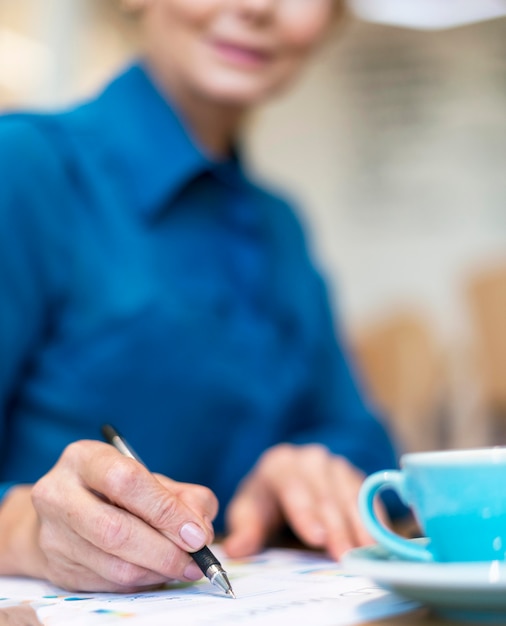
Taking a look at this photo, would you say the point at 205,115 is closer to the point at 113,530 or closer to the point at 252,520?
the point at 252,520

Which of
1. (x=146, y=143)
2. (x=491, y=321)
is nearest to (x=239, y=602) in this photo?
(x=146, y=143)

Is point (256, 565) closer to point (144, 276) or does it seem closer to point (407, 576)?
point (407, 576)

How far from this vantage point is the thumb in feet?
2.10

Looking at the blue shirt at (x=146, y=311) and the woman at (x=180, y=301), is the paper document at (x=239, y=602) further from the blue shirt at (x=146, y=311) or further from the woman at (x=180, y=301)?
the blue shirt at (x=146, y=311)

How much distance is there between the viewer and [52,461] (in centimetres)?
82

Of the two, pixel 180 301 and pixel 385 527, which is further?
pixel 180 301

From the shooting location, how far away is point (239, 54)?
955 mm

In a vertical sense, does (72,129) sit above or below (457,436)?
above

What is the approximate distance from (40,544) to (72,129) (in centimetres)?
56

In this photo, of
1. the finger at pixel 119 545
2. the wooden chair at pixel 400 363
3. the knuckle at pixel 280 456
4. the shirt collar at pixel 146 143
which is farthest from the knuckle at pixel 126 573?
the wooden chair at pixel 400 363

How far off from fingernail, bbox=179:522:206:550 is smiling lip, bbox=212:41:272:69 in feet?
2.08

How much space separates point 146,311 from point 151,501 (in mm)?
409

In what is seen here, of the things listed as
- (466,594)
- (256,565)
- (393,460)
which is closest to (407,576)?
(466,594)

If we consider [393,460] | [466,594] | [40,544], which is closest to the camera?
[466,594]
